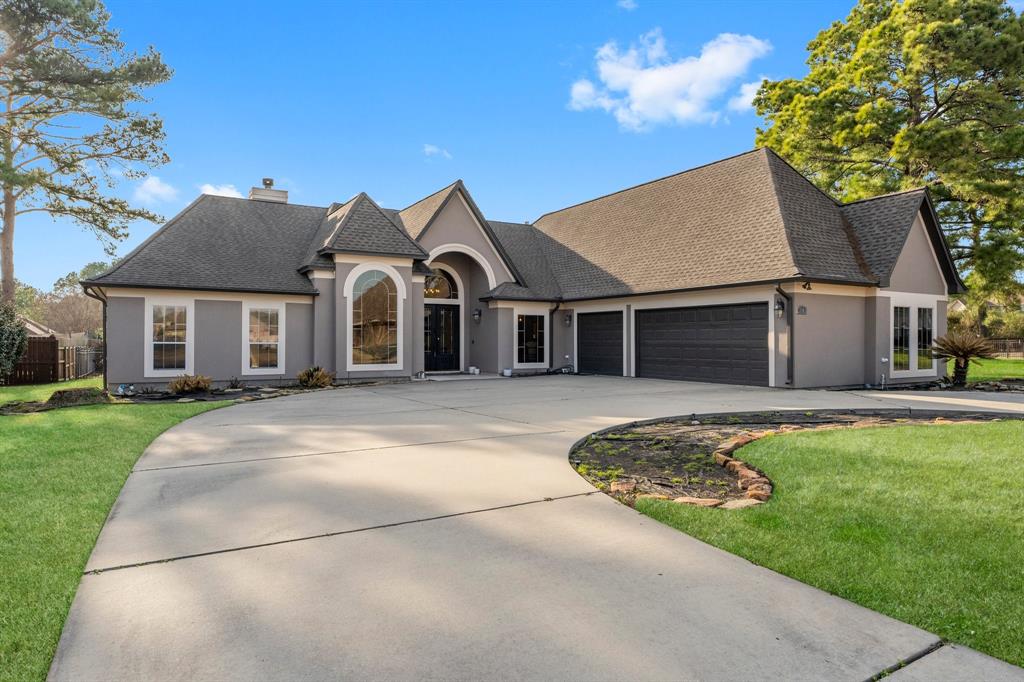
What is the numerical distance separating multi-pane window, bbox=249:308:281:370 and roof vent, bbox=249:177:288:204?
6112mm

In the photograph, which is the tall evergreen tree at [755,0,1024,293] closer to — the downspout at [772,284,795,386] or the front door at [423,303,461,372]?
the downspout at [772,284,795,386]

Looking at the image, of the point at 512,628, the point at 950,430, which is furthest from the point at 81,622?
the point at 950,430

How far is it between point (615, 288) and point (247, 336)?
37.3 feet

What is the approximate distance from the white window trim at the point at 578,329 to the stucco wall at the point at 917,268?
7374 millimetres

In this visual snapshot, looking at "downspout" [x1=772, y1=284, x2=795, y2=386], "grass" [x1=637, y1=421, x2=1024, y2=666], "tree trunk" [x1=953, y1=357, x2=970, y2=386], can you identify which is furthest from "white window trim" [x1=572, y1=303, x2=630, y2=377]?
"grass" [x1=637, y1=421, x2=1024, y2=666]


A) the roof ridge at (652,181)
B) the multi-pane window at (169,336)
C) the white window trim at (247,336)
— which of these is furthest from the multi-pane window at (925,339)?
the multi-pane window at (169,336)

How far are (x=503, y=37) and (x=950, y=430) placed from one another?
15.9m

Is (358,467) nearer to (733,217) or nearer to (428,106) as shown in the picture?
(733,217)

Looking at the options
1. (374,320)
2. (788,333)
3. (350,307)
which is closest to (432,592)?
(788,333)

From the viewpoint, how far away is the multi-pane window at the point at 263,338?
15273mm

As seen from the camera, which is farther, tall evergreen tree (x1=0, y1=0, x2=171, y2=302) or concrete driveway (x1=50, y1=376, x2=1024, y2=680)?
tall evergreen tree (x1=0, y1=0, x2=171, y2=302)

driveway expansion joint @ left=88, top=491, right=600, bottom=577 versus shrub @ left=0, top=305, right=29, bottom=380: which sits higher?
shrub @ left=0, top=305, right=29, bottom=380

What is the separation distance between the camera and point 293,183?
20.6m

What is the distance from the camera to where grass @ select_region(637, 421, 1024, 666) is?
2.77 metres
